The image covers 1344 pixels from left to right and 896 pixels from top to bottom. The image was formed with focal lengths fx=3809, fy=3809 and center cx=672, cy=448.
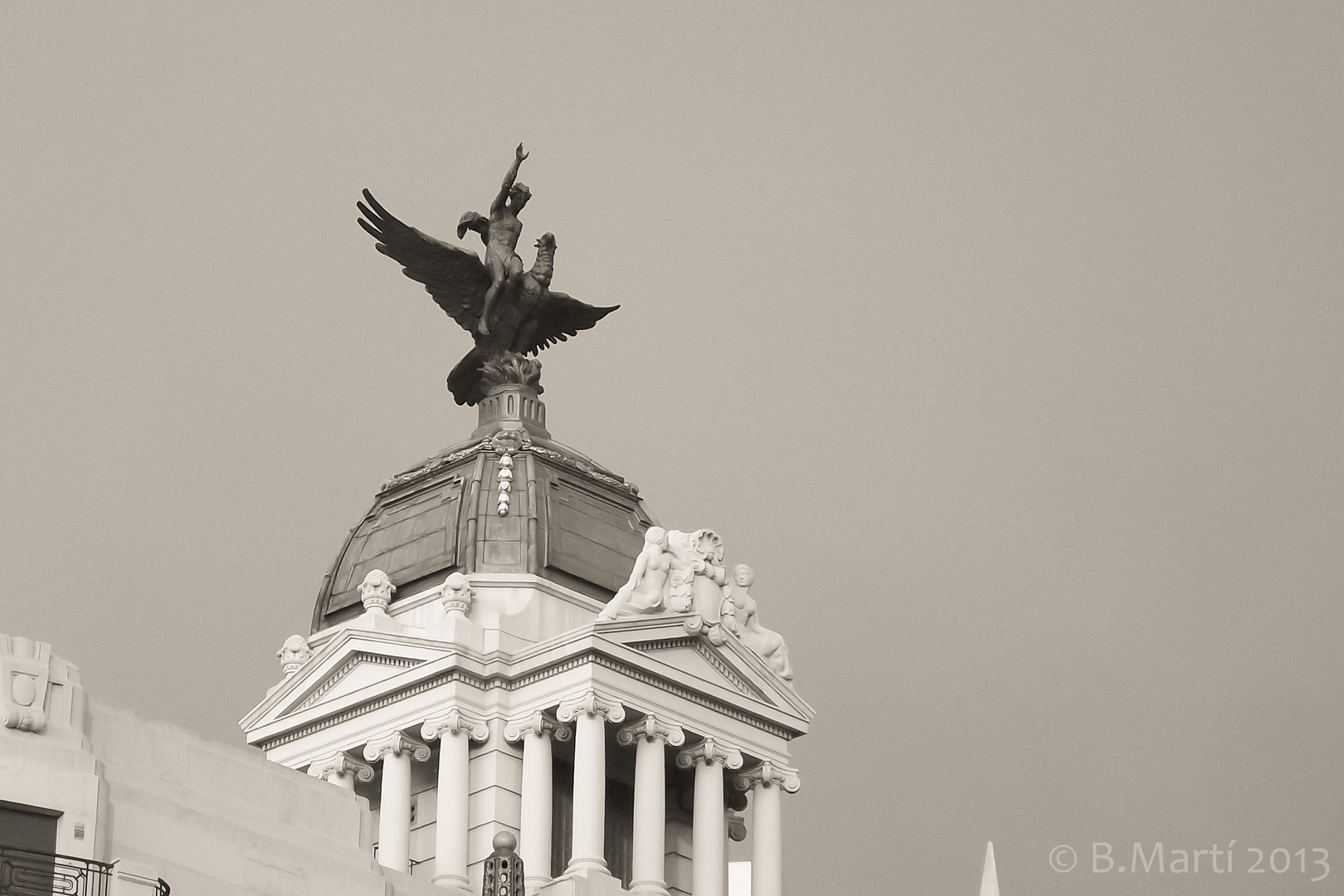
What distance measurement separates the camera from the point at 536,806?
229ft

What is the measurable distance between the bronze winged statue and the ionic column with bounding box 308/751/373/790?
995cm

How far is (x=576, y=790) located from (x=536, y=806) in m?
0.80

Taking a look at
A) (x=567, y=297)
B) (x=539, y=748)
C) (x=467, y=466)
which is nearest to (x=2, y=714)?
(x=539, y=748)

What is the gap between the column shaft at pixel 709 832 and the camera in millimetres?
71062

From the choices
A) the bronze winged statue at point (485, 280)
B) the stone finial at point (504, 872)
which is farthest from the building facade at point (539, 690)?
the stone finial at point (504, 872)

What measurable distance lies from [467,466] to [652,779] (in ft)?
28.1

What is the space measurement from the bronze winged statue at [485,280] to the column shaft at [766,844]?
37.0 feet

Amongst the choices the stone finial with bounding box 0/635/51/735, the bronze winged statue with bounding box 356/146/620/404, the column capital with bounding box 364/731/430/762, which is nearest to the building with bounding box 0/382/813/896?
the column capital with bounding box 364/731/430/762

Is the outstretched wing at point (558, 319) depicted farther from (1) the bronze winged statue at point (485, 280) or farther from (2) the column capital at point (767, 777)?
(2) the column capital at point (767, 777)

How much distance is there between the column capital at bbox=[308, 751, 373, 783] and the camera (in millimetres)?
72000

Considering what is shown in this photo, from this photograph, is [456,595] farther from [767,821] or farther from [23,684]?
[23,684]

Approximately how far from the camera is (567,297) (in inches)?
3152

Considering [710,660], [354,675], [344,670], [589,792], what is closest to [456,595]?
[354,675]

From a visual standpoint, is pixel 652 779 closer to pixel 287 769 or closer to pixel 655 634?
pixel 655 634
